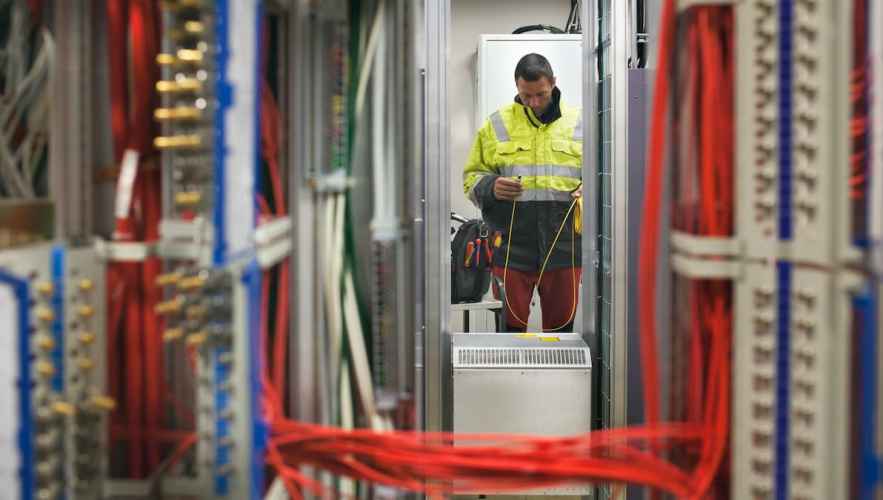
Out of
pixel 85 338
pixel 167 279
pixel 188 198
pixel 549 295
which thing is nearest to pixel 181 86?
pixel 188 198

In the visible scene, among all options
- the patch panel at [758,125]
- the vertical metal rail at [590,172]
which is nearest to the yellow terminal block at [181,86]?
the patch panel at [758,125]

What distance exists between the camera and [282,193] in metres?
1.36

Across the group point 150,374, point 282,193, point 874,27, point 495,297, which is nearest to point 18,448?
point 150,374

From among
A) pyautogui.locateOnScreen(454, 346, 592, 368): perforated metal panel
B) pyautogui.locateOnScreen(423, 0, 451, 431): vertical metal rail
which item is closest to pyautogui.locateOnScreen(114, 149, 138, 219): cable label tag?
pyautogui.locateOnScreen(423, 0, 451, 431): vertical metal rail

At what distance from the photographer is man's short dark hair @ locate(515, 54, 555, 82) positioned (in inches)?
133

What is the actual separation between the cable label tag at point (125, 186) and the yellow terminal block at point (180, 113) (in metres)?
0.09

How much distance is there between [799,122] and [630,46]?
1.49 meters

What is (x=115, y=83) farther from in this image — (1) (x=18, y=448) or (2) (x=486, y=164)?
(2) (x=486, y=164)

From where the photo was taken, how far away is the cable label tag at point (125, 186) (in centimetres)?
123

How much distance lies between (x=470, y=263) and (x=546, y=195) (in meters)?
0.62

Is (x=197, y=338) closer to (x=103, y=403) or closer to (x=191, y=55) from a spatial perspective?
(x=103, y=403)

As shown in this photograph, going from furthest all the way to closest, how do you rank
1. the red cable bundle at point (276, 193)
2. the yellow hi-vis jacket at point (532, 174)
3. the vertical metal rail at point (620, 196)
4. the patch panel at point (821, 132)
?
1. the yellow hi-vis jacket at point (532, 174)
2. the vertical metal rail at point (620, 196)
3. the red cable bundle at point (276, 193)
4. the patch panel at point (821, 132)

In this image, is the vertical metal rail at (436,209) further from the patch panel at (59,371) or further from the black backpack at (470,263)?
the patch panel at (59,371)

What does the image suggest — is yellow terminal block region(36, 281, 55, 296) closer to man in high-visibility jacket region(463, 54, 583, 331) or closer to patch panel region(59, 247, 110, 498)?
patch panel region(59, 247, 110, 498)
